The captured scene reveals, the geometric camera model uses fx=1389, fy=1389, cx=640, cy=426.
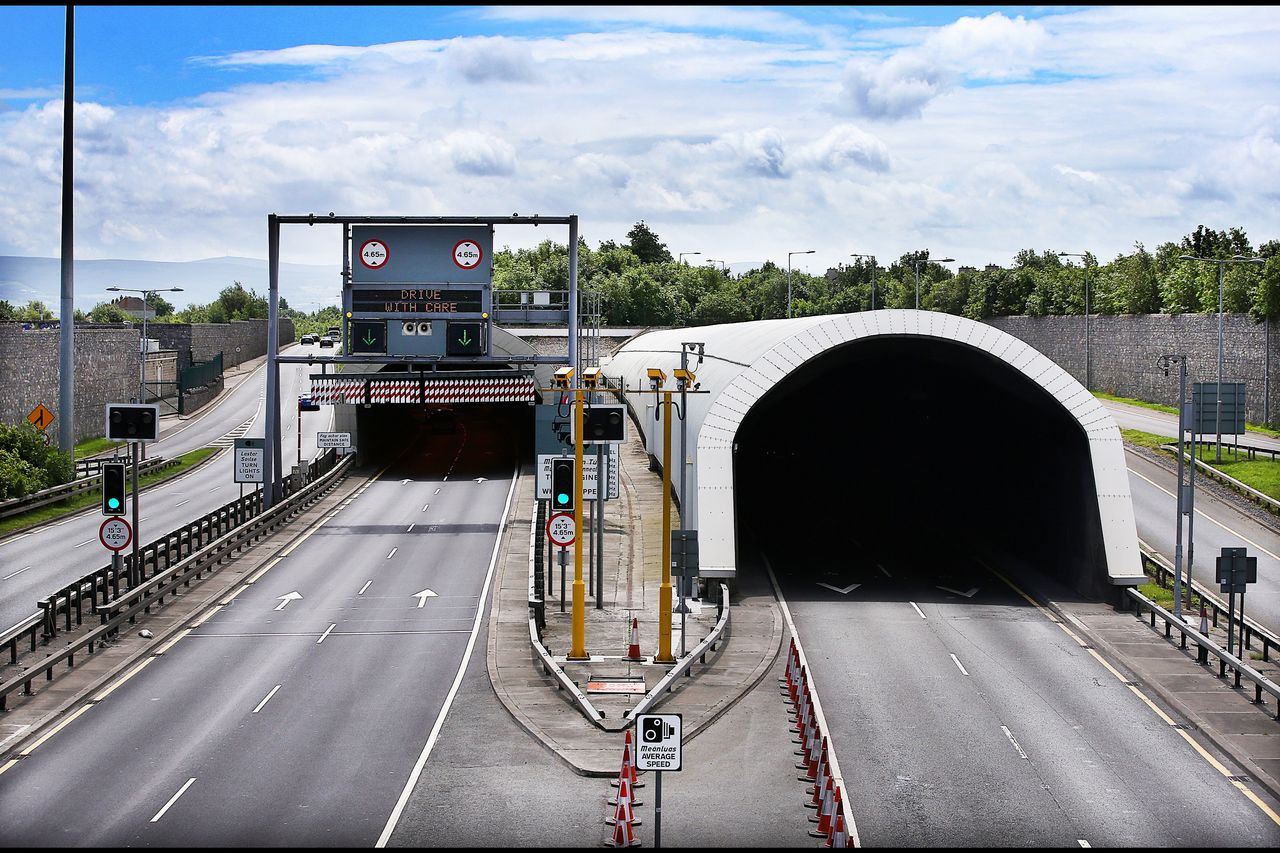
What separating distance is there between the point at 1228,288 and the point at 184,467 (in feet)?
202

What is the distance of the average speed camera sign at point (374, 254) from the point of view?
5003 cm

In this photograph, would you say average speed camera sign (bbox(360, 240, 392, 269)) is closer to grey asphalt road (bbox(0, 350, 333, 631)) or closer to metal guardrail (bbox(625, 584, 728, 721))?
grey asphalt road (bbox(0, 350, 333, 631))

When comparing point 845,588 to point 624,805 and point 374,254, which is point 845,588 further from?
point 624,805

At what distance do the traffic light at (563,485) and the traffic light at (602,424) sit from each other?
3.74 ft

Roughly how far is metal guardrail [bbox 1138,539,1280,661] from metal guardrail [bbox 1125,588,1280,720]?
3.30 feet

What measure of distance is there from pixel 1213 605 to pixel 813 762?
63.7 ft

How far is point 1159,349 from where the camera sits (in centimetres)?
9012

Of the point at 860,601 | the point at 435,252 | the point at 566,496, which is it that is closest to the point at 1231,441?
the point at 860,601

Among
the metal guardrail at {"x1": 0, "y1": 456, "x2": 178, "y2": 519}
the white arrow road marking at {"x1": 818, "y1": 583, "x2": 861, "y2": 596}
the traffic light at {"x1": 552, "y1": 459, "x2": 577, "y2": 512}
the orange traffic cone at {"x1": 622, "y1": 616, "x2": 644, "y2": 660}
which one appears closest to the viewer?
the orange traffic cone at {"x1": 622, "y1": 616, "x2": 644, "y2": 660}

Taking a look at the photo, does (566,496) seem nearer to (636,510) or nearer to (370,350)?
(370,350)

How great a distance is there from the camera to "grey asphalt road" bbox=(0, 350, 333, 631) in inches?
1608

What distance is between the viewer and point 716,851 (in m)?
19.6

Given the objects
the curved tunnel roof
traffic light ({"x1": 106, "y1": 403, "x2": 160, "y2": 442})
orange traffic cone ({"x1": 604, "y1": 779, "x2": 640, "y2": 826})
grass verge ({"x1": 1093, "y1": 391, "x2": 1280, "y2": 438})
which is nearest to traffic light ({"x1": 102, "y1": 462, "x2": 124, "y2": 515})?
traffic light ({"x1": 106, "y1": 403, "x2": 160, "y2": 442})

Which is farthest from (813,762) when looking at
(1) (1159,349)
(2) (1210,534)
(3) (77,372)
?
(1) (1159,349)
